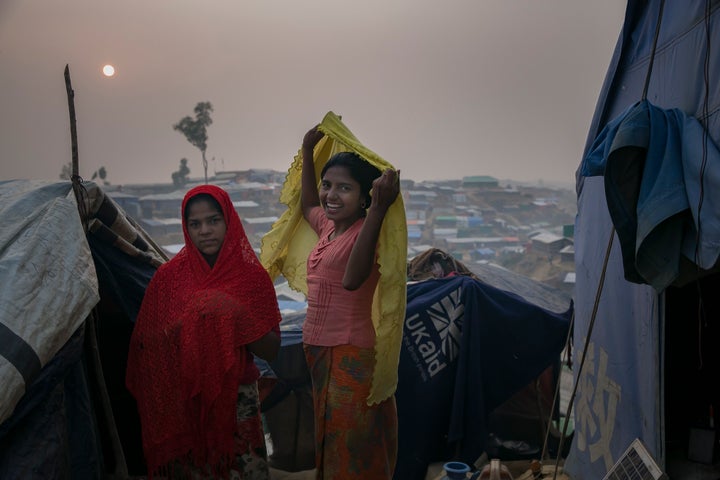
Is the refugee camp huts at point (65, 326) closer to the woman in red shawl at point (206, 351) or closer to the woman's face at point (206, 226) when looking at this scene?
the woman in red shawl at point (206, 351)

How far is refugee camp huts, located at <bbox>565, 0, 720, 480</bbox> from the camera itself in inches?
81.8

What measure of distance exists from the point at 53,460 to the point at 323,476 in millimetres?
1060

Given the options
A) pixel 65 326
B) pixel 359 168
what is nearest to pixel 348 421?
pixel 359 168

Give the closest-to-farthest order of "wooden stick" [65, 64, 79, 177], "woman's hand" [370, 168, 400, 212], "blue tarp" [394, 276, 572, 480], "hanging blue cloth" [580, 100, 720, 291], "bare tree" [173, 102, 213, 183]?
"hanging blue cloth" [580, 100, 720, 291] → "woman's hand" [370, 168, 400, 212] → "wooden stick" [65, 64, 79, 177] → "blue tarp" [394, 276, 572, 480] → "bare tree" [173, 102, 213, 183]

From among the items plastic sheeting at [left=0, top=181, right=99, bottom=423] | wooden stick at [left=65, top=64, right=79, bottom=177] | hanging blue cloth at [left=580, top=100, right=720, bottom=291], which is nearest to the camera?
hanging blue cloth at [left=580, top=100, right=720, bottom=291]

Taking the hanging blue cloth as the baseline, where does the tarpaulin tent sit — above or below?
below

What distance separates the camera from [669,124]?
7.13ft

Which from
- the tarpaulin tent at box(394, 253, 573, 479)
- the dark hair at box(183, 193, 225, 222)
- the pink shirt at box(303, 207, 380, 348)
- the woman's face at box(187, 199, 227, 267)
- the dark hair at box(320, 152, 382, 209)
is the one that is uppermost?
the dark hair at box(320, 152, 382, 209)

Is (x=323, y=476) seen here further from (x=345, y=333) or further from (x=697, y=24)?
(x=697, y=24)

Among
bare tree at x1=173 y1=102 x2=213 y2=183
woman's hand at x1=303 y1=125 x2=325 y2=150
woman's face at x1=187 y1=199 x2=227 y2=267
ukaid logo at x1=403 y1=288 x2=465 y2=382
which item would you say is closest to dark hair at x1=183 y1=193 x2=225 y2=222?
woman's face at x1=187 y1=199 x2=227 y2=267

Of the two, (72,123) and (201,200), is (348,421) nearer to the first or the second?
(201,200)

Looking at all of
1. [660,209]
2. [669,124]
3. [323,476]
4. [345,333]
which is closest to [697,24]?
[669,124]

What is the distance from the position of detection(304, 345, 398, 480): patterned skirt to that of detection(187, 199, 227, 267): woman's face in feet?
2.22

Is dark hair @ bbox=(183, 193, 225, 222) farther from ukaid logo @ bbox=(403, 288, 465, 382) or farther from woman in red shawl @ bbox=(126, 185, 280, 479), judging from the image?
ukaid logo @ bbox=(403, 288, 465, 382)
